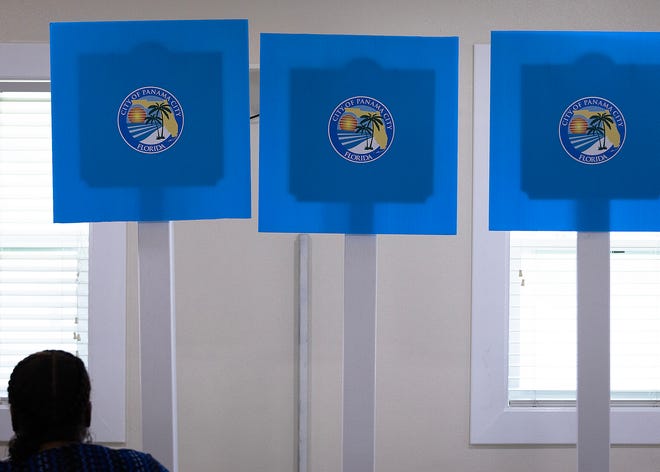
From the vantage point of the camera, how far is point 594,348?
6.04 feet

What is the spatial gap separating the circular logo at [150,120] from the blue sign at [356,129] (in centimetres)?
21

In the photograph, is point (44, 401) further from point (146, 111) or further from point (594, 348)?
point (594, 348)

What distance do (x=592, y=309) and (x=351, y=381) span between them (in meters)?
0.62

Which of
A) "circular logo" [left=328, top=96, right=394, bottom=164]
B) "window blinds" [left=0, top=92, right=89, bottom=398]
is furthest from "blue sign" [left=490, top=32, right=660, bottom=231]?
"window blinds" [left=0, top=92, right=89, bottom=398]

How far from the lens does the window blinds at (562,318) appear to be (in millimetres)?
2691

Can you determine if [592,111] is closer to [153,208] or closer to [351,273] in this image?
[351,273]

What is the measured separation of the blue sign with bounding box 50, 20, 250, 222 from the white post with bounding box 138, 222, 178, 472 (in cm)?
12

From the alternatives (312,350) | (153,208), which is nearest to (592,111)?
(153,208)

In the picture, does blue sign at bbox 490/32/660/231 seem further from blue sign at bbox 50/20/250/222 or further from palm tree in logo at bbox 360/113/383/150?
blue sign at bbox 50/20/250/222

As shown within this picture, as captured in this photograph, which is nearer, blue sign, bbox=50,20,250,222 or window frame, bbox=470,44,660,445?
blue sign, bbox=50,20,250,222

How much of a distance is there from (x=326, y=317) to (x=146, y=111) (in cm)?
113

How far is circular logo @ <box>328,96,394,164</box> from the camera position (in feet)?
5.83

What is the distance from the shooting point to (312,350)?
104 inches

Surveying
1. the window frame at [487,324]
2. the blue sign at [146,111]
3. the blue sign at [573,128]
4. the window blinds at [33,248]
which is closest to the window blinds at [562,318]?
the window frame at [487,324]
